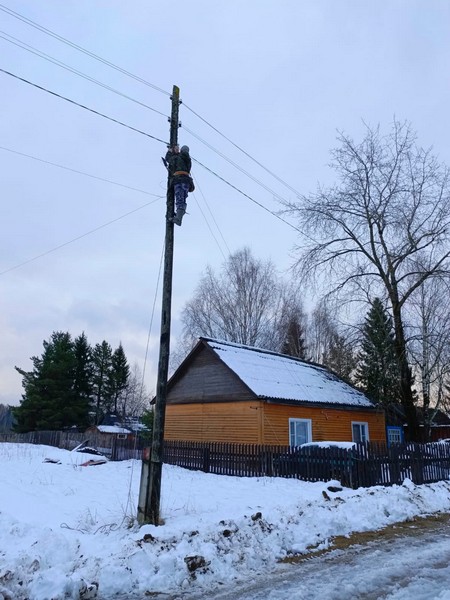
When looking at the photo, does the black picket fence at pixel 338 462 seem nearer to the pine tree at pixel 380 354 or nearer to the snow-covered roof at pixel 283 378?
the snow-covered roof at pixel 283 378

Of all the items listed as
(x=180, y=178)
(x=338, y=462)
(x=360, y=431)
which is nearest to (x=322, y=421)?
(x=360, y=431)

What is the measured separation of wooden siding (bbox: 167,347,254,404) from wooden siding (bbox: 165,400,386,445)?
39 cm

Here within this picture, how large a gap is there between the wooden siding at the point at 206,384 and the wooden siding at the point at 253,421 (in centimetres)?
39

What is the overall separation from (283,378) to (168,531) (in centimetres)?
1794

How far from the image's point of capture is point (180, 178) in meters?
9.12

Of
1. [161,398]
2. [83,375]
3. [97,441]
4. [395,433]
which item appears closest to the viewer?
[161,398]

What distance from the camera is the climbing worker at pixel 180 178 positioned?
9133 mm

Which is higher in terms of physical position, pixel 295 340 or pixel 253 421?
pixel 295 340

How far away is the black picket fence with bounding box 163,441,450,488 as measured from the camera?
13453 mm

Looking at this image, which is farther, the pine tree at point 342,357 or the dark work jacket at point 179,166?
the pine tree at point 342,357

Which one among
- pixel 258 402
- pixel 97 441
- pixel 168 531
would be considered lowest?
pixel 168 531

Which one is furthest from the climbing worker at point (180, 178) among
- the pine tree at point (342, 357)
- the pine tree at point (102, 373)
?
the pine tree at point (102, 373)

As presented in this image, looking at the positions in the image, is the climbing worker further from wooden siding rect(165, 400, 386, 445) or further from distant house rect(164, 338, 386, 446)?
wooden siding rect(165, 400, 386, 445)

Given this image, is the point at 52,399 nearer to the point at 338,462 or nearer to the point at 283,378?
the point at 283,378
